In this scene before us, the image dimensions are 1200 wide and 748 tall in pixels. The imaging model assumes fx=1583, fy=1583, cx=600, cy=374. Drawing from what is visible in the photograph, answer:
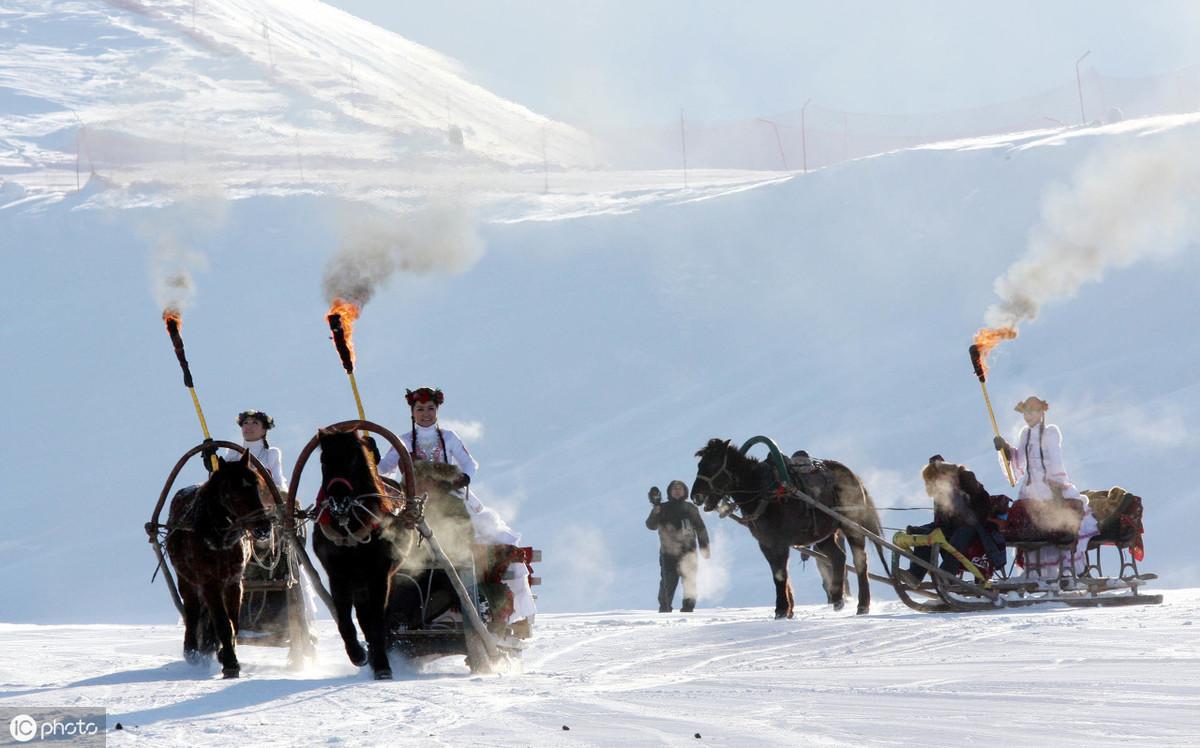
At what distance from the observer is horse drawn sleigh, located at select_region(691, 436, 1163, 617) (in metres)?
16.0

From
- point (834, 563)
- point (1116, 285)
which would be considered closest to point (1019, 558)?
point (834, 563)

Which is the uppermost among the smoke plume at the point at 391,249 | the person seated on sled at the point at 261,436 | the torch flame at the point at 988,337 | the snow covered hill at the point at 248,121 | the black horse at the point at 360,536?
the snow covered hill at the point at 248,121

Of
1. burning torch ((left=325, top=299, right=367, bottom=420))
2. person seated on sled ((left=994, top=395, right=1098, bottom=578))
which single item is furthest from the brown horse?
person seated on sled ((left=994, top=395, right=1098, bottom=578))

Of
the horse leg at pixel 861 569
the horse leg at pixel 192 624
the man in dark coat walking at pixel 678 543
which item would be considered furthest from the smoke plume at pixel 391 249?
the horse leg at pixel 861 569

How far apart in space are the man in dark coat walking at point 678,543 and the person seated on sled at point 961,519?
5.75m

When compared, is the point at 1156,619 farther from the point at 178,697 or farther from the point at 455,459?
the point at 178,697

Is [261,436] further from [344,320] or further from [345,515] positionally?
[345,515]

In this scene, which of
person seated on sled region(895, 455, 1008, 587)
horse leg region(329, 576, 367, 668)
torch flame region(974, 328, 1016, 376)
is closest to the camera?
horse leg region(329, 576, 367, 668)

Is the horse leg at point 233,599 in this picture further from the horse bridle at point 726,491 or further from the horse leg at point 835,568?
the horse leg at point 835,568

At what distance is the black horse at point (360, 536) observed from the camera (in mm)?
10430

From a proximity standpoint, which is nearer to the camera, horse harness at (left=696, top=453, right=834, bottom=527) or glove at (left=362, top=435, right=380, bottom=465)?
glove at (left=362, top=435, right=380, bottom=465)

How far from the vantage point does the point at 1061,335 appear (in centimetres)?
3900

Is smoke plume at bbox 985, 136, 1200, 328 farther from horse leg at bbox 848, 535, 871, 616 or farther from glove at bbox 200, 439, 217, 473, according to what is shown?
glove at bbox 200, 439, 217, 473

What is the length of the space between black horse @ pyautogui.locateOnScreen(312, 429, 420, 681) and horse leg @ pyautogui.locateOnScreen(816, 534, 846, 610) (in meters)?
7.90
